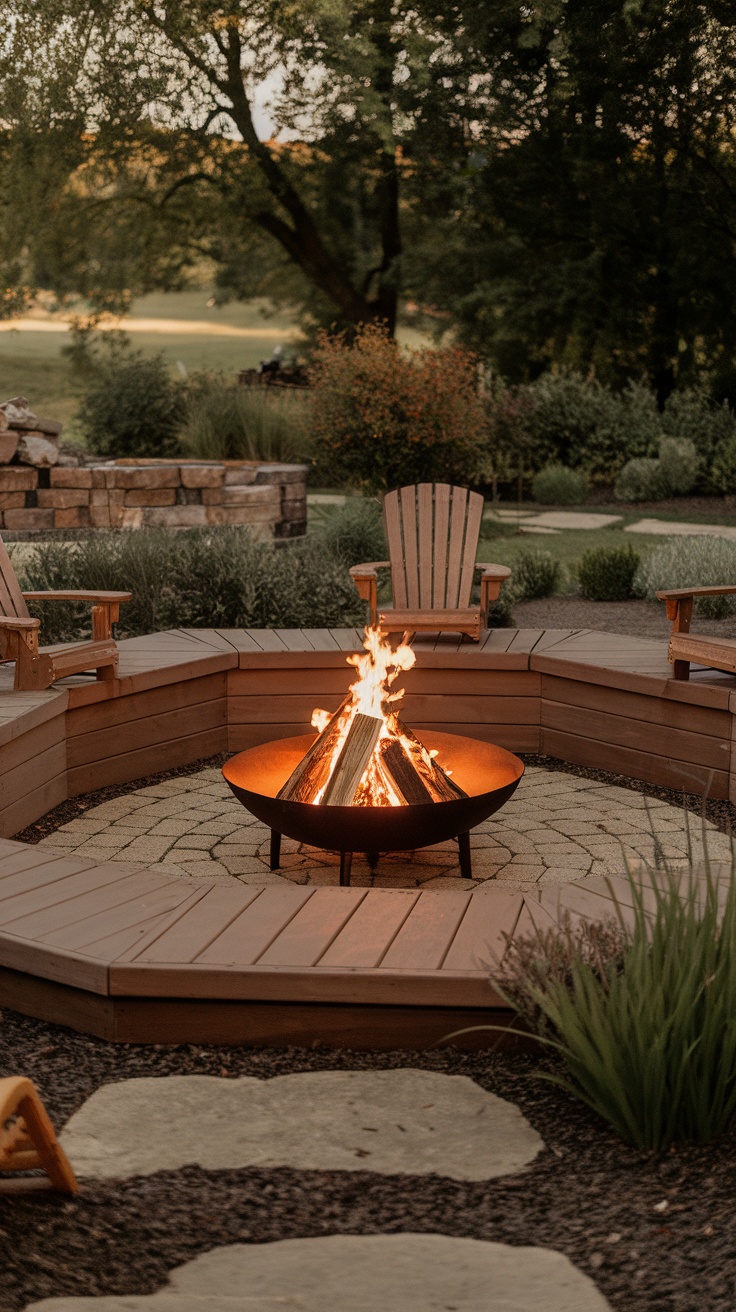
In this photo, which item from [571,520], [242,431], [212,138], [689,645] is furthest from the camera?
[212,138]

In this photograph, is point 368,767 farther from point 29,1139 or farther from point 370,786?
point 29,1139

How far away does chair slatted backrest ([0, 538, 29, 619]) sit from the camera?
4512mm

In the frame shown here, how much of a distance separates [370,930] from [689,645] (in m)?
2.12

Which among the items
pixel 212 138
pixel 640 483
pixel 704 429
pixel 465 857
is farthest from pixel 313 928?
pixel 212 138

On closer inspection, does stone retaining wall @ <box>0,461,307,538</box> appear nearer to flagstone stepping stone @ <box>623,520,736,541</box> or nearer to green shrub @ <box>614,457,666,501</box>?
flagstone stepping stone @ <box>623,520,736,541</box>

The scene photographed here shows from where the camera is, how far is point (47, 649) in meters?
4.28

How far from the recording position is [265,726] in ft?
16.3

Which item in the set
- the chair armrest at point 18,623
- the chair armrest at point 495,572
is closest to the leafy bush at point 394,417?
the chair armrest at point 495,572

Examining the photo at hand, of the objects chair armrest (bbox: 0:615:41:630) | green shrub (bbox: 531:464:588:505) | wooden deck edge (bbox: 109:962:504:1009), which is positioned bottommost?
wooden deck edge (bbox: 109:962:504:1009)

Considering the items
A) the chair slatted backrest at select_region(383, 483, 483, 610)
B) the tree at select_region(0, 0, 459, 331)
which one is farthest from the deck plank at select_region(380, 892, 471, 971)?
the tree at select_region(0, 0, 459, 331)

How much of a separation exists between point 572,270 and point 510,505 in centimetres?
468

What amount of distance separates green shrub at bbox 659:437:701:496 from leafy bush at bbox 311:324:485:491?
332 cm

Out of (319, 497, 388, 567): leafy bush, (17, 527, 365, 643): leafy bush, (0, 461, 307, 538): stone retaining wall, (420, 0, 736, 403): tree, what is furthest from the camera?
(420, 0, 736, 403): tree

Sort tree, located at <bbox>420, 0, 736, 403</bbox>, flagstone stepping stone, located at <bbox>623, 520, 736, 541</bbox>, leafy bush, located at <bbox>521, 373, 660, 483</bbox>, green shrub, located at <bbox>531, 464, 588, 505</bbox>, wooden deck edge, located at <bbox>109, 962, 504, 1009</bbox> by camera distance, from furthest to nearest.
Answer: leafy bush, located at <bbox>521, 373, 660, 483</bbox>, tree, located at <bbox>420, 0, 736, 403</bbox>, green shrub, located at <bbox>531, 464, 588, 505</bbox>, flagstone stepping stone, located at <bbox>623, 520, 736, 541</bbox>, wooden deck edge, located at <bbox>109, 962, 504, 1009</bbox>
